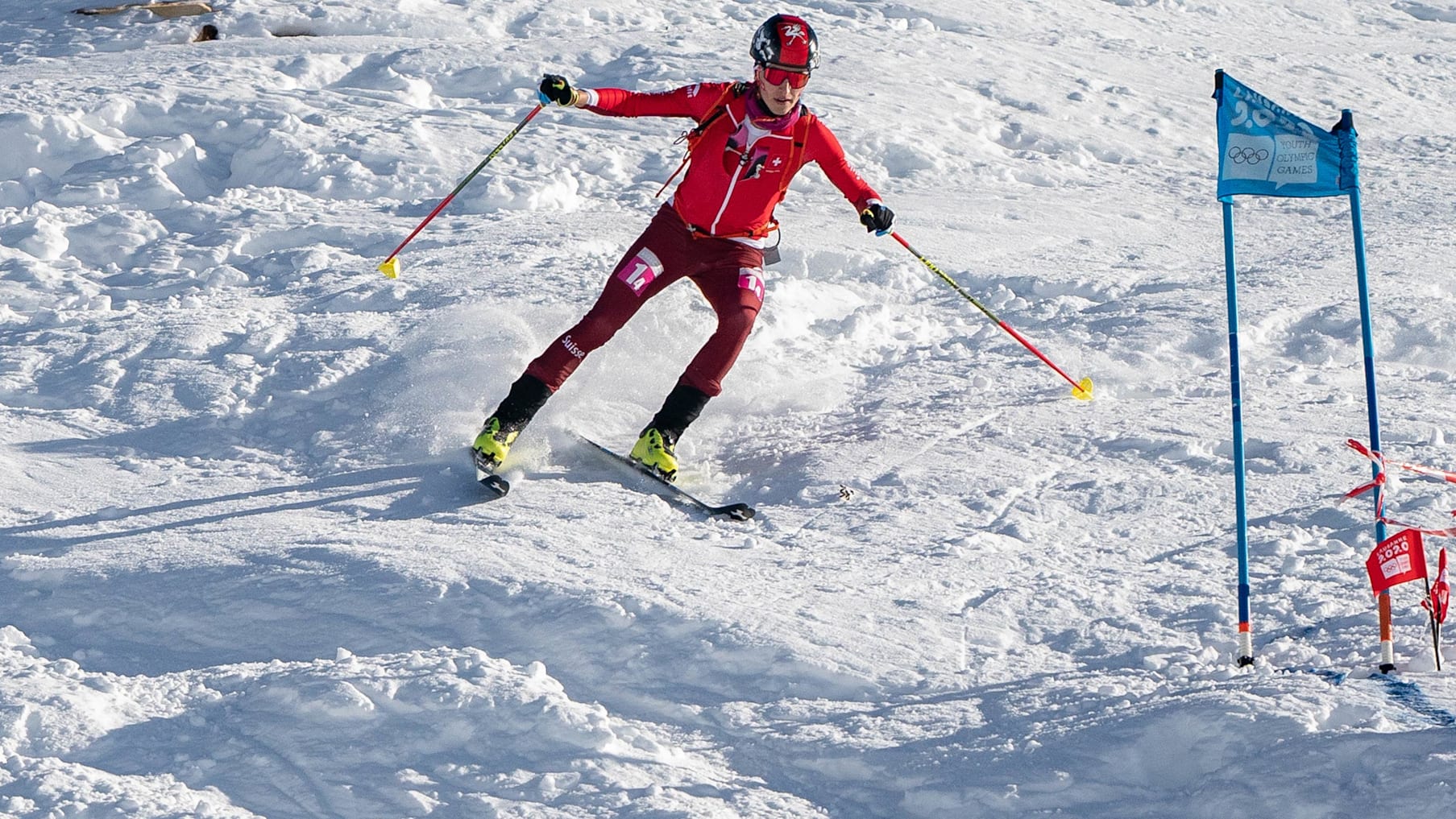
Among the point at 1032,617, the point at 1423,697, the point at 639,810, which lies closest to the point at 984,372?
the point at 1032,617

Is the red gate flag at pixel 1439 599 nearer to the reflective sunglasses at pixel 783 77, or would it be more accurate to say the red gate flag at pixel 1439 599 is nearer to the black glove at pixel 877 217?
the black glove at pixel 877 217

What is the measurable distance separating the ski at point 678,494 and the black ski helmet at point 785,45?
67.9 inches

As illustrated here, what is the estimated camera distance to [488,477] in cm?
559

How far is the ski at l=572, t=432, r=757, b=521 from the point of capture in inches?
213

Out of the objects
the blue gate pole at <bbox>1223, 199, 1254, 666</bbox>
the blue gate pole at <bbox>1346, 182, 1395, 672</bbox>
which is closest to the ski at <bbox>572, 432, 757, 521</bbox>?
the blue gate pole at <bbox>1223, 199, 1254, 666</bbox>

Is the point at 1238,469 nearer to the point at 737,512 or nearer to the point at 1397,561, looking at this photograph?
the point at 1397,561

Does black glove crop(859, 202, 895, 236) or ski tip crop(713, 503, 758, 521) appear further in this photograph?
black glove crop(859, 202, 895, 236)

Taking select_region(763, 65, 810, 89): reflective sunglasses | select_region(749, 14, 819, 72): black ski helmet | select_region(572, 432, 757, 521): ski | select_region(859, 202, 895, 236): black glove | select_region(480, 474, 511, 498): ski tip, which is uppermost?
select_region(749, 14, 819, 72): black ski helmet

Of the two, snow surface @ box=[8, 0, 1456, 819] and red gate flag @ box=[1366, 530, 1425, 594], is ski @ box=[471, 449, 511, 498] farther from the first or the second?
red gate flag @ box=[1366, 530, 1425, 594]

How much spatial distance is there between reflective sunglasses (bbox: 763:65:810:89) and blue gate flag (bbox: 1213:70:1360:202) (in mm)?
1798

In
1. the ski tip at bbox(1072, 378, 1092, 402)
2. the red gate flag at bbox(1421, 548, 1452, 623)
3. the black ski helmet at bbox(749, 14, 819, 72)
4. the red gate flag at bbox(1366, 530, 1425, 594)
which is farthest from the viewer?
the ski tip at bbox(1072, 378, 1092, 402)

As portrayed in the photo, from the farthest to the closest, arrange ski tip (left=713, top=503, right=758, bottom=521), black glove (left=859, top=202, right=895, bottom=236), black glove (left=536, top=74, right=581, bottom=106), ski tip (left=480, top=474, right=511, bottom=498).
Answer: black glove (left=859, top=202, right=895, bottom=236) < black glove (left=536, top=74, right=581, bottom=106) < ski tip (left=480, top=474, right=511, bottom=498) < ski tip (left=713, top=503, right=758, bottom=521)

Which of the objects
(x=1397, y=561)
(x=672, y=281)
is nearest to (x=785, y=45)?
(x=672, y=281)

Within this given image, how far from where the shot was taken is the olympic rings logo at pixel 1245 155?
14.9 feet
